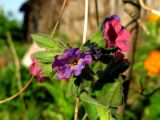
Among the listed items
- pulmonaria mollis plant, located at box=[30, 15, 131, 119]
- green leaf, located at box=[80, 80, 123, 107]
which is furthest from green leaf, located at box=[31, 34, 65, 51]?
green leaf, located at box=[80, 80, 123, 107]

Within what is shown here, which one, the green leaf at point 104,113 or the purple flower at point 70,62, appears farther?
the green leaf at point 104,113

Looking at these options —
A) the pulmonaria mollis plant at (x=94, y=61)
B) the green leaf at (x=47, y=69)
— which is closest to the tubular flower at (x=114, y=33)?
the pulmonaria mollis plant at (x=94, y=61)

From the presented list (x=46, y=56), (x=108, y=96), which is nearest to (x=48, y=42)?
(x=46, y=56)

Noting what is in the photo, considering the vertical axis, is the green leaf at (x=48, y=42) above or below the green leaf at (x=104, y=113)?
above

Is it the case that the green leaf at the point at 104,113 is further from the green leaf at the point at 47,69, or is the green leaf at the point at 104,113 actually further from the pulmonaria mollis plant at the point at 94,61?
the green leaf at the point at 47,69

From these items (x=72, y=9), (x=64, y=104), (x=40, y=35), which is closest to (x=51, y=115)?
(x=64, y=104)

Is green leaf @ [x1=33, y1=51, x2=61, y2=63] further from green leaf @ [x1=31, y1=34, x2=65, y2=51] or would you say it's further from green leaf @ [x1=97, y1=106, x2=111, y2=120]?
green leaf @ [x1=97, y1=106, x2=111, y2=120]

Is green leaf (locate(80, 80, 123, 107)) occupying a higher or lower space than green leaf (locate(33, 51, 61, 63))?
lower

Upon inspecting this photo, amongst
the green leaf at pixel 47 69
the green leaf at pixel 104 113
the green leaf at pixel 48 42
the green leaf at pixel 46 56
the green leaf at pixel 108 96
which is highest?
the green leaf at pixel 48 42
